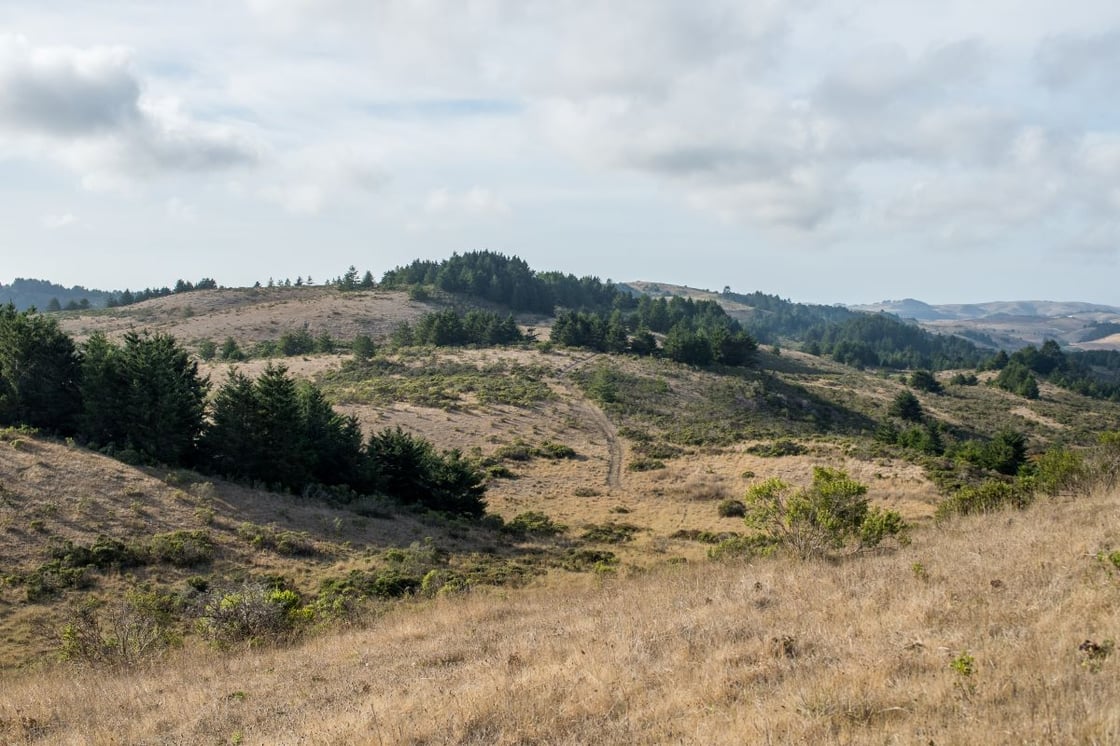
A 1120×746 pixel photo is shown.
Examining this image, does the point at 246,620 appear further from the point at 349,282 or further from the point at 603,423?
the point at 349,282

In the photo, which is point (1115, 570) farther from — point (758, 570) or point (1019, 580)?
point (758, 570)

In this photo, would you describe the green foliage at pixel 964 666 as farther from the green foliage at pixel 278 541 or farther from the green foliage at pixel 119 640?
the green foliage at pixel 278 541

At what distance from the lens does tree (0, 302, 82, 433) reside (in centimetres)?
2959

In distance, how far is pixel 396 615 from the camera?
547 inches

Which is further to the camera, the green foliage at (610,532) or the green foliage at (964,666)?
the green foliage at (610,532)

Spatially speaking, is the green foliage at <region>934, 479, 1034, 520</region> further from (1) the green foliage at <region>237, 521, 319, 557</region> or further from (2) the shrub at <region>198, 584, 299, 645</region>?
(1) the green foliage at <region>237, 521, 319, 557</region>

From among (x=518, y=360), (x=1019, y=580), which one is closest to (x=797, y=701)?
(x=1019, y=580)

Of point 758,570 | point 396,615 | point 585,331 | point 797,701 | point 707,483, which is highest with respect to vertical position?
point 585,331

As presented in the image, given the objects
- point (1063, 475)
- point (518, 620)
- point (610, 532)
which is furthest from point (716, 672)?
point (610, 532)

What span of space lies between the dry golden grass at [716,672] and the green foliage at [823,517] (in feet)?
4.27

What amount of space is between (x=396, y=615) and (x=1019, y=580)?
11.6 meters

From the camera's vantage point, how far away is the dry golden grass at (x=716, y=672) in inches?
219

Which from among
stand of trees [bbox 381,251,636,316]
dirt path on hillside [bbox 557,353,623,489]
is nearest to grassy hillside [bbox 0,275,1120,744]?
dirt path on hillside [bbox 557,353,623,489]

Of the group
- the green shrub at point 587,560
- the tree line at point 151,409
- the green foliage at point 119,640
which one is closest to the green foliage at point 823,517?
the green shrub at point 587,560
